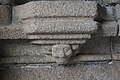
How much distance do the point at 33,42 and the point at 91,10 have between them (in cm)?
40

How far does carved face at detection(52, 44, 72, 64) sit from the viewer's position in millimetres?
1133

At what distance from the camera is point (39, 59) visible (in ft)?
4.09

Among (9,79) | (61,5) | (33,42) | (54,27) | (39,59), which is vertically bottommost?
(9,79)

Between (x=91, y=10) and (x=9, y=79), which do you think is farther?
(x=9, y=79)

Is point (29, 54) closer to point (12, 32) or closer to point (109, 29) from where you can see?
point (12, 32)

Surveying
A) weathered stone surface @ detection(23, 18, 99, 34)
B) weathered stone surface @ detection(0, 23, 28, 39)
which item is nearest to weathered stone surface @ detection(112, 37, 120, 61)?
weathered stone surface @ detection(23, 18, 99, 34)

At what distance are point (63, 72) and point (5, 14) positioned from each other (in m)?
0.53

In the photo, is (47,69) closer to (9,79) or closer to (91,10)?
(9,79)

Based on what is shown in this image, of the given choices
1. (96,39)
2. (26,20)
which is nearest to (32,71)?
(26,20)

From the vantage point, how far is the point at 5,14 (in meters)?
1.17

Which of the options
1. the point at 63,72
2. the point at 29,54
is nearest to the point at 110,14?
the point at 63,72

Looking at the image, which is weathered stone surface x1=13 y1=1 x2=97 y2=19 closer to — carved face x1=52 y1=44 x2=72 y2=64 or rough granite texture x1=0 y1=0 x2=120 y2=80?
rough granite texture x1=0 y1=0 x2=120 y2=80

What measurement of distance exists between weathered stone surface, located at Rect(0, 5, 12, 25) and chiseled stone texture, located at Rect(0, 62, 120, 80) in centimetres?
30

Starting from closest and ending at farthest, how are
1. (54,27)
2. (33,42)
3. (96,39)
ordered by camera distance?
1. (54,27)
2. (33,42)
3. (96,39)
